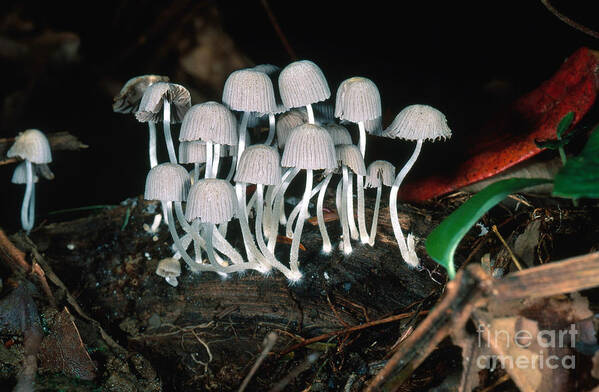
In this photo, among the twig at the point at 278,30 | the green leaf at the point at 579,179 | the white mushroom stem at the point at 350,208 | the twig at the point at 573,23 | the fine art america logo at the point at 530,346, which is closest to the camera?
the green leaf at the point at 579,179

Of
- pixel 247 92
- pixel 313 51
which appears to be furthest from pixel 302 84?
pixel 313 51

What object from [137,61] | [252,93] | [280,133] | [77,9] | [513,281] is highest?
[77,9]

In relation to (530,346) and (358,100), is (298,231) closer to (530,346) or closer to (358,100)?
(358,100)

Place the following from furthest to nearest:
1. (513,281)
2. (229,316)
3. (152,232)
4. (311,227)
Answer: (152,232)
(311,227)
(229,316)
(513,281)

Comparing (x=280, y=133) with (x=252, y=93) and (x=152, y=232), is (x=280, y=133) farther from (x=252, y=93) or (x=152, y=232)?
(x=152, y=232)

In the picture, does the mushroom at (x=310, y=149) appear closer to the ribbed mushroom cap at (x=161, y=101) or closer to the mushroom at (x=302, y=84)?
the mushroom at (x=302, y=84)

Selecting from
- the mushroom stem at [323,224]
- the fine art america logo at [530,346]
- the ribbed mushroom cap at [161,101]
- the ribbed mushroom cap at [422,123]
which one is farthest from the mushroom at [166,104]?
the fine art america logo at [530,346]

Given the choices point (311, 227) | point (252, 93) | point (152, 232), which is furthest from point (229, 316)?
point (252, 93)

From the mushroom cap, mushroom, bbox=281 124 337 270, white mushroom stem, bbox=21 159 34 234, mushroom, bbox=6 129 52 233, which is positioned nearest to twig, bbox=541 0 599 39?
mushroom, bbox=281 124 337 270
